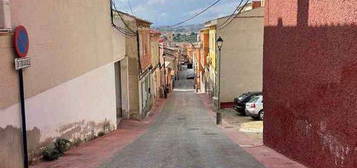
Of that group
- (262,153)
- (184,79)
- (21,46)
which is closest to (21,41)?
(21,46)

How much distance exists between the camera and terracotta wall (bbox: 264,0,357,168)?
8.66 metres

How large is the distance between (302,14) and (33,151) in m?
7.16

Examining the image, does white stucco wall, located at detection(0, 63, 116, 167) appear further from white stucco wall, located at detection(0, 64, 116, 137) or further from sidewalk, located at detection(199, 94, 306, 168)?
sidewalk, located at detection(199, 94, 306, 168)

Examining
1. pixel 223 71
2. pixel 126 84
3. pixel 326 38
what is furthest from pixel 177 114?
pixel 326 38

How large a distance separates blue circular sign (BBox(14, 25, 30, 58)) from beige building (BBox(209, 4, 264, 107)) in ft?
81.6

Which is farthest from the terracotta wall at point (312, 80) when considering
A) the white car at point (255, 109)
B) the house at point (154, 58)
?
the house at point (154, 58)

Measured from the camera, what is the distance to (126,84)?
27531mm

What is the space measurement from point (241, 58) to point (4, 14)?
2636 cm

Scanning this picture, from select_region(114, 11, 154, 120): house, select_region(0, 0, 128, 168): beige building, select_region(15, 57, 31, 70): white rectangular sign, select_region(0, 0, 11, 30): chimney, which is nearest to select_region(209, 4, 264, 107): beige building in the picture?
select_region(114, 11, 154, 120): house

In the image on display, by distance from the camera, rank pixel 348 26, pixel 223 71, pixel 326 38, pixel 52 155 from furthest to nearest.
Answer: pixel 223 71 → pixel 52 155 → pixel 326 38 → pixel 348 26

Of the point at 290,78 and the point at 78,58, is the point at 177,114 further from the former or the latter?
the point at 290,78

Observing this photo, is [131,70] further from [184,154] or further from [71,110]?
[184,154]

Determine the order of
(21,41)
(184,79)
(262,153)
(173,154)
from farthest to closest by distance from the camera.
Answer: (184,79), (262,153), (173,154), (21,41)

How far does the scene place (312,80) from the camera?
34.5 ft
